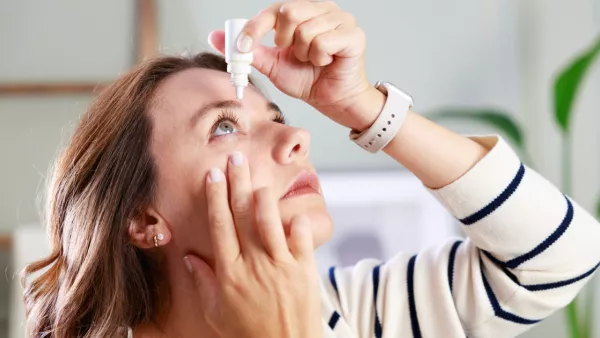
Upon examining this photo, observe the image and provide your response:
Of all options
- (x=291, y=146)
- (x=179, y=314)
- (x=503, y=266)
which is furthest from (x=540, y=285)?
(x=179, y=314)

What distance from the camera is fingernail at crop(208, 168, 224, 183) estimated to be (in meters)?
0.84

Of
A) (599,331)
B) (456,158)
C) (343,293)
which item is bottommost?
(599,331)

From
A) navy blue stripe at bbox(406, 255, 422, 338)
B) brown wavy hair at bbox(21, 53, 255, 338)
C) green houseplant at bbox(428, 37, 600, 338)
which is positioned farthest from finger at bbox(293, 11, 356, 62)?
green houseplant at bbox(428, 37, 600, 338)

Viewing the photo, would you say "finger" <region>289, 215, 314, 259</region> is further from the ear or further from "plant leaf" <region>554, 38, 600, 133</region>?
"plant leaf" <region>554, 38, 600, 133</region>

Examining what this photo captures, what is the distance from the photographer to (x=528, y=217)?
0.94m

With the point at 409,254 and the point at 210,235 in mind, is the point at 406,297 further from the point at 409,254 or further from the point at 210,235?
the point at 210,235

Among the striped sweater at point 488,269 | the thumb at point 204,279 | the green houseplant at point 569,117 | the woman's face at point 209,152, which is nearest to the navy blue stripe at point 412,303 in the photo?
the striped sweater at point 488,269

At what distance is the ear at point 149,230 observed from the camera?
918 millimetres

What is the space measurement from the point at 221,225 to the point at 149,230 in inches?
6.3

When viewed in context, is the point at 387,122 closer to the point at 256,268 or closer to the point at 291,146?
Result: the point at 291,146

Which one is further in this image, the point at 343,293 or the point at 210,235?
the point at 343,293

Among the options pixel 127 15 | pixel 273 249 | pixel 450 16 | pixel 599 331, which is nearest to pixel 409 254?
pixel 273 249

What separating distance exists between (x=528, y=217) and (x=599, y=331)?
1.01 metres

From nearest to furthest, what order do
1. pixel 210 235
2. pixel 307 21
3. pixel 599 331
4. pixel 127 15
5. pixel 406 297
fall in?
1. pixel 307 21
2. pixel 210 235
3. pixel 406 297
4. pixel 599 331
5. pixel 127 15
